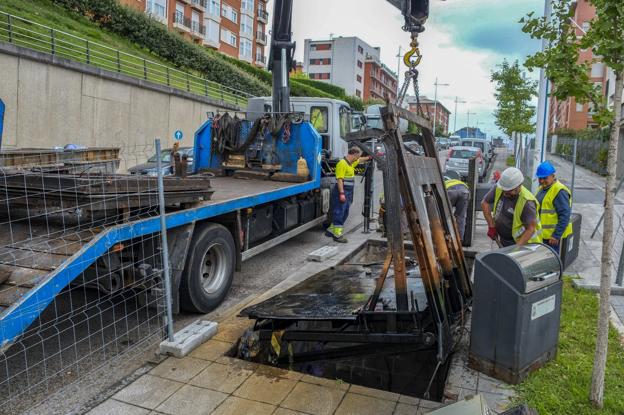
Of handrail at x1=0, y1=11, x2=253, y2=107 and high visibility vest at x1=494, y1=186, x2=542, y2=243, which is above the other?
handrail at x1=0, y1=11, x2=253, y2=107

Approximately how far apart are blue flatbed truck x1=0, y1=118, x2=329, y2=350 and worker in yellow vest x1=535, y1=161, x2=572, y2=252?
11.6 ft

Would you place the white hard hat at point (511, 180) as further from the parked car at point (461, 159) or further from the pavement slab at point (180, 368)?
the parked car at point (461, 159)

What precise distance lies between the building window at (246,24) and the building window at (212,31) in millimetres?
6274

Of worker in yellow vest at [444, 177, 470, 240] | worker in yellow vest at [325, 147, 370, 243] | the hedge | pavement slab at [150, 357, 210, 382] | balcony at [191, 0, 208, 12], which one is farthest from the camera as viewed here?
balcony at [191, 0, 208, 12]

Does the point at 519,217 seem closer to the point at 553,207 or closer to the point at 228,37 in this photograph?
the point at 553,207

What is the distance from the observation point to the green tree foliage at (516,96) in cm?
2383

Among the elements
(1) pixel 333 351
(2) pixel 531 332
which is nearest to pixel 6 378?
(1) pixel 333 351

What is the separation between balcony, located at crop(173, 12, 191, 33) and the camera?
149 ft

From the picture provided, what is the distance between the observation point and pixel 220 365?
4.16m

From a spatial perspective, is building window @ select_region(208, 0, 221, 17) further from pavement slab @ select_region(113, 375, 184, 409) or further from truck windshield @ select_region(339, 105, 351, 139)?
pavement slab @ select_region(113, 375, 184, 409)

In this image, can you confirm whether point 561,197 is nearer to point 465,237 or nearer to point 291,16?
point 465,237

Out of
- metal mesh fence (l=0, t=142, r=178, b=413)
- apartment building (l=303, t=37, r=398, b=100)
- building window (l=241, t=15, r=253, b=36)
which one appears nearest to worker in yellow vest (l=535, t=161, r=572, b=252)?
metal mesh fence (l=0, t=142, r=178, b=413)

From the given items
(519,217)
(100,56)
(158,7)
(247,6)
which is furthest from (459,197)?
(247,6)

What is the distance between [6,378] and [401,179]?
361 centimetres
